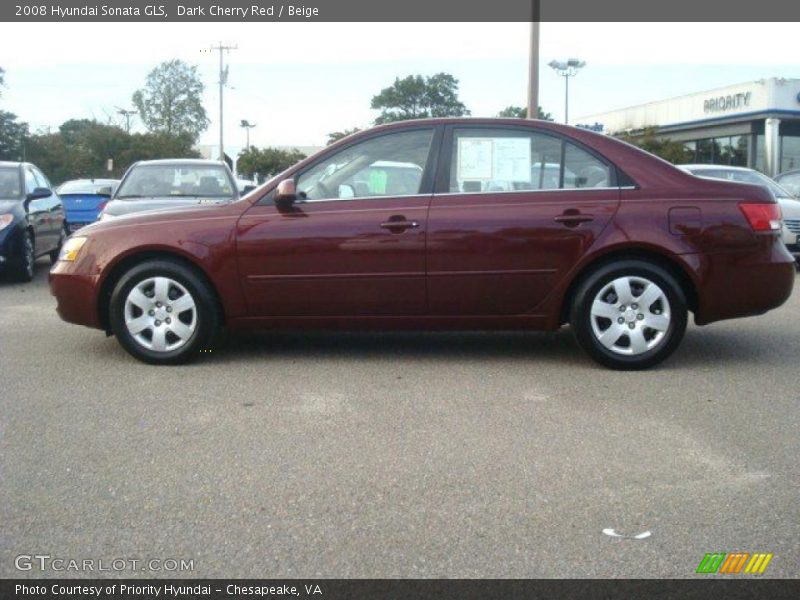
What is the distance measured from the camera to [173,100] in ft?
269

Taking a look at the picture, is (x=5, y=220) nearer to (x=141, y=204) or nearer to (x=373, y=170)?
(x=141, y=204)

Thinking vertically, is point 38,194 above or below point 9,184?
below

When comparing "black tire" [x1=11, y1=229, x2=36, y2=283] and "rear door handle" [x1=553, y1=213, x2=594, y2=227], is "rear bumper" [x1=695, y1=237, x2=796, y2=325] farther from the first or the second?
"black tire" [x1=11, y1=229, x2=36, y2=283]

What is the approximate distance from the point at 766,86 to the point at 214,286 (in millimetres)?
30456

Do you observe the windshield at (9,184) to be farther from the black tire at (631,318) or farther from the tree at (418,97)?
the tree at (418,97)

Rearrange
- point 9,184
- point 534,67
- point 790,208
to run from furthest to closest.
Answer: point 534,67 < point 790,208 < point 9,184

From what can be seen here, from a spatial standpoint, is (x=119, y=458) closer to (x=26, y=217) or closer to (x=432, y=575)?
(x=432, y=575)

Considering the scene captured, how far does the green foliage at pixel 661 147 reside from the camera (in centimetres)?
3309

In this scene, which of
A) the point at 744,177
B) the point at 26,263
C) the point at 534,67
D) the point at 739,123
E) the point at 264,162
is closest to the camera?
the point at 26,263

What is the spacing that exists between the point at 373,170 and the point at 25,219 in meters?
6.37

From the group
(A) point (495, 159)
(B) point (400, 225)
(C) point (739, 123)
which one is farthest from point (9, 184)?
(C) point (739, 123)

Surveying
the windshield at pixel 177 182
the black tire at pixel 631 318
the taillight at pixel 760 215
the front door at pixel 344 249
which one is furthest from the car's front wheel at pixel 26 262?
the taillight at pixel 760 215

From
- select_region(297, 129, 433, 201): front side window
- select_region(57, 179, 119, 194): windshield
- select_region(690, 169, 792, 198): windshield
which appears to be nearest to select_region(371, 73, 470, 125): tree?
select_region(57, 179, 119, 194): windshield
